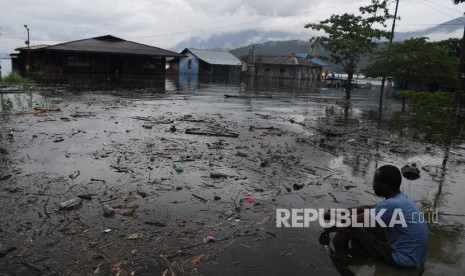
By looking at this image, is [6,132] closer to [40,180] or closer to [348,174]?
[40,180]

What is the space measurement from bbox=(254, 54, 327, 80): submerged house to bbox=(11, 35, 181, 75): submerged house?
22560 millimetres

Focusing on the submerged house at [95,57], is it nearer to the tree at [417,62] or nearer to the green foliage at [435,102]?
the tree at [417,62]

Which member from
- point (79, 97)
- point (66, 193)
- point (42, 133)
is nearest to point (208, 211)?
point (66, 193)

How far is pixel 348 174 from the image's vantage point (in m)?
7.34

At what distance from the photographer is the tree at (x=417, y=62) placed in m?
25.0

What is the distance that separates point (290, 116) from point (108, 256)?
11.9 meters

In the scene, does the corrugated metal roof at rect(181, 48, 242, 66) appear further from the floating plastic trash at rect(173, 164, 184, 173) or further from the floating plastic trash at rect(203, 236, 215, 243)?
the floating plastic trash at rect(203, 236, 215, 243)

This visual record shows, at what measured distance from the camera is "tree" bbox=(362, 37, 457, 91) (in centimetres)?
2500

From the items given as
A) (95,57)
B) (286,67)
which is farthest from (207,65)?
(95,57)

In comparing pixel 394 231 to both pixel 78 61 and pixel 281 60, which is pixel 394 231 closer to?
pixel 78 61

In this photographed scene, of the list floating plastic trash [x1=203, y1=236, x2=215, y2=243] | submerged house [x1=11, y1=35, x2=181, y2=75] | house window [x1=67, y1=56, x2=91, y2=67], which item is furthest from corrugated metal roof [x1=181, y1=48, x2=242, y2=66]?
floating plastic trash [x1=203, y1=236, x2=215, y2=243]

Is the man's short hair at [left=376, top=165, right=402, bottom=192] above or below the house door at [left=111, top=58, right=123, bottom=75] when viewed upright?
below

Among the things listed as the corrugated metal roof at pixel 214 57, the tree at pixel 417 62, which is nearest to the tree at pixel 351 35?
the tree at pixel 417 62

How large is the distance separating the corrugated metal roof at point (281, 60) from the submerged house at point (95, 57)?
2256 cm
